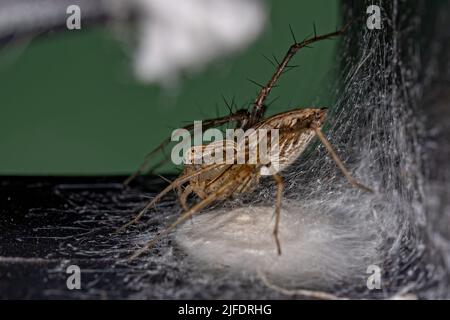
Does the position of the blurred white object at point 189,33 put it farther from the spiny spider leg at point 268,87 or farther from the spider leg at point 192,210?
the spider leg at point 192,210

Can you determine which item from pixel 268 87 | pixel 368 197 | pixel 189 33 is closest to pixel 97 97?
pixel 189 33

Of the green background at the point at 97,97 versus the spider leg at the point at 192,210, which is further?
the green background at the point at 97,97

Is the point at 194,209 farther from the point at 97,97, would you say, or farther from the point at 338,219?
the point at 97,97

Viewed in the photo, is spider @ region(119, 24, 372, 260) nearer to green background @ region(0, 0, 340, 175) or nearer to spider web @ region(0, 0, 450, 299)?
spider web @ region(0, 0, 450, 299)

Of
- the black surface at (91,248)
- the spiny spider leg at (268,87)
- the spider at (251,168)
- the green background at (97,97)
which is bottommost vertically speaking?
the black surface at (91,248)

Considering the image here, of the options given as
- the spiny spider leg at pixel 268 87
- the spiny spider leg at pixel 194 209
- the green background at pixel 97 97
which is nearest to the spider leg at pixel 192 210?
the spiny spider leg at pixel 194 209

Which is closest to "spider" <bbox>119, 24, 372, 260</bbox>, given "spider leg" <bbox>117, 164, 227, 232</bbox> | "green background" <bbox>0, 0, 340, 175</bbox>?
"spider leg" <bbox>117, 164, 227, 232</bbox>
